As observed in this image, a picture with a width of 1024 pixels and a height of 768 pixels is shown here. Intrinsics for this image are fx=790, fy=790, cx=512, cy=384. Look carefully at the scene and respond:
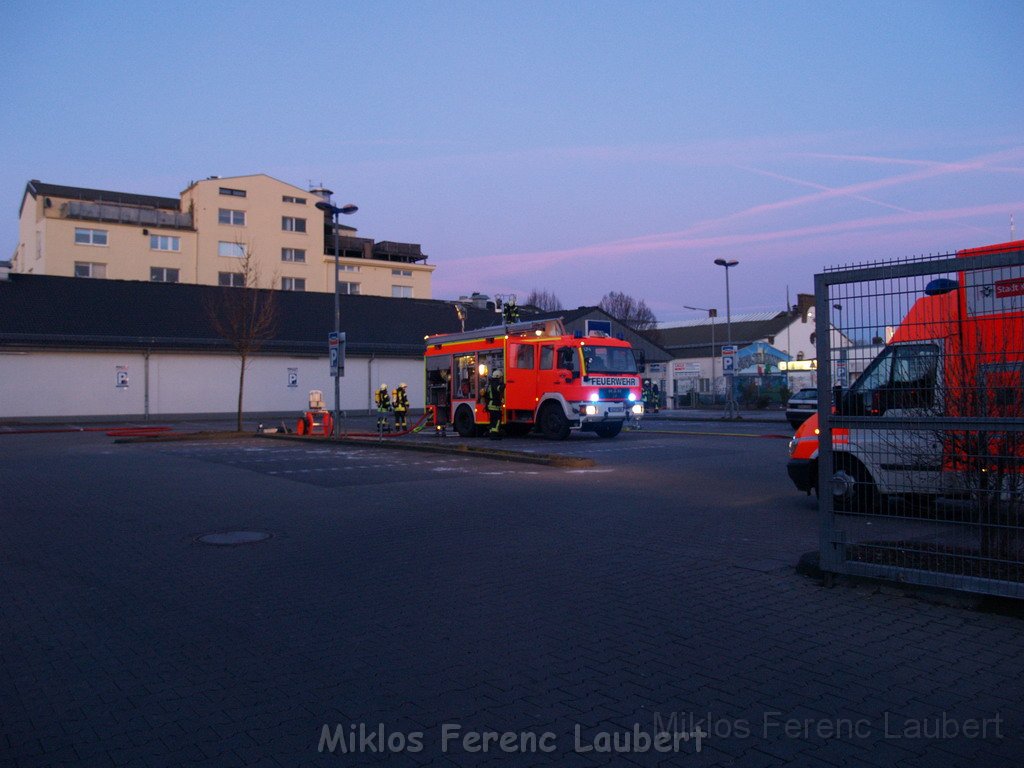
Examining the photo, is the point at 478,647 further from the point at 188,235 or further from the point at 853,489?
the point at 188,235

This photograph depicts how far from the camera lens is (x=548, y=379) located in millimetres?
22672

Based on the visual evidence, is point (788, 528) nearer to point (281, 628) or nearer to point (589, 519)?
point (589, 519)

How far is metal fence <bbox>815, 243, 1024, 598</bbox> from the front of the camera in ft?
18.9

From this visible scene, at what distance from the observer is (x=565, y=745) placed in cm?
382

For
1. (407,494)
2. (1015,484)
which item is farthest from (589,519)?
(1015,484)

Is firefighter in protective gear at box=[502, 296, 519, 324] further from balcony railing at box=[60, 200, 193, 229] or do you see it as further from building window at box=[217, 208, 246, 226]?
balcony railing at box=[60, 200, 193, 229]

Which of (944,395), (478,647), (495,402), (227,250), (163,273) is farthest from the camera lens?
(227,250)

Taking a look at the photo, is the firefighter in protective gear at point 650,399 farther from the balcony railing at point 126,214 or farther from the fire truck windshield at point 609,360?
the balcony railing at point 126,214

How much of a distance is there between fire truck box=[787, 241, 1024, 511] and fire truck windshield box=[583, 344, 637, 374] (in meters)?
15.6

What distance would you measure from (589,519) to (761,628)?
4437 mm

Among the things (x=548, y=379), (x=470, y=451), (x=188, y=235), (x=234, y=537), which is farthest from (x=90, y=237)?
(x=234, y=537)

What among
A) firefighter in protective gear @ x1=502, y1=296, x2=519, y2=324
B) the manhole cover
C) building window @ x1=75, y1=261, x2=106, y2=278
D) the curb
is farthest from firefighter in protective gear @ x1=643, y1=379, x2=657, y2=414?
building window @ x1=75, y1=261, x2=106, y2=278

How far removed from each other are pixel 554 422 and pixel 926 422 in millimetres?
16895

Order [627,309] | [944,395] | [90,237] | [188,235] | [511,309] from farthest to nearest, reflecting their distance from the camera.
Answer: [627,309] < [188,235] < [90,237] < [511,309] < [944,395]
